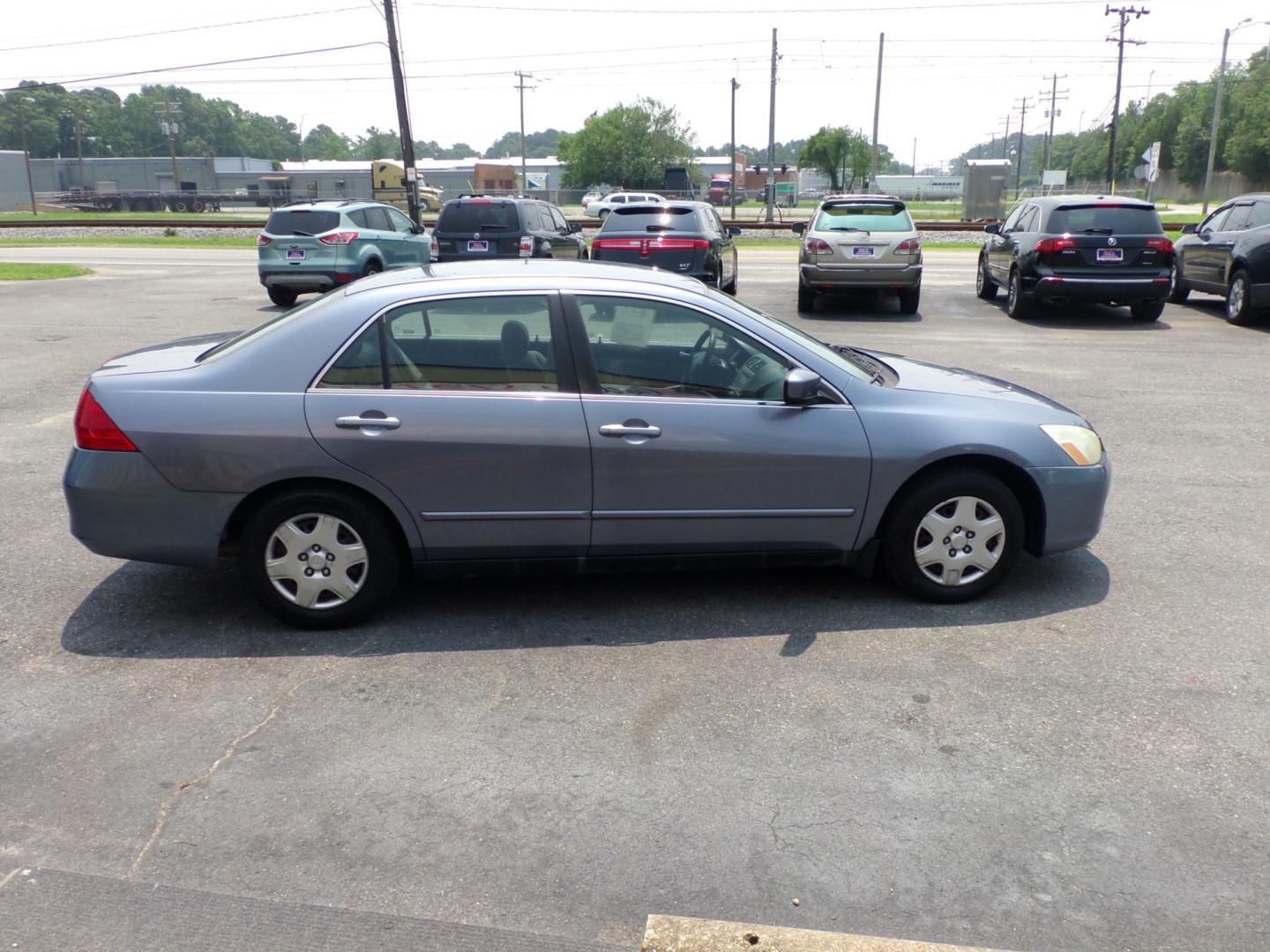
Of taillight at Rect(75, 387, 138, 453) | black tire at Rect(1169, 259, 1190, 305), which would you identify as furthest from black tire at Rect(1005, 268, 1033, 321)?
taillight at Rect(75, 387, 138, 453)

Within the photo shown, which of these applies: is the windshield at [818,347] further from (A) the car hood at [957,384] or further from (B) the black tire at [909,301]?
(B) the black tire at [909,301]

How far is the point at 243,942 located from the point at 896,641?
2866 millimetres

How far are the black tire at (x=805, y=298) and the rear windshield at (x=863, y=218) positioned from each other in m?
0.87

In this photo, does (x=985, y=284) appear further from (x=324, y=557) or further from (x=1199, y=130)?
(x=1199, y=130)

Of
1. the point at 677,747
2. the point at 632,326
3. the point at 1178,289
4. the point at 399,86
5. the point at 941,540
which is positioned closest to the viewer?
the point at 677,747

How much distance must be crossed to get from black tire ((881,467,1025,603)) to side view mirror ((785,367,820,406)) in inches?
24.8

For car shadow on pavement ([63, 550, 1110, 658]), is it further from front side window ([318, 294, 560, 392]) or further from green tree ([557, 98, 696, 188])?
green tree ([557, 98, 696, 188])

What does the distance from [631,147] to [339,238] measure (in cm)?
7613

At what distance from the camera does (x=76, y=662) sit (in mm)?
4441

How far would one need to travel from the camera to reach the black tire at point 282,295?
1736 centimetres

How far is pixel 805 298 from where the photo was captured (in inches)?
637

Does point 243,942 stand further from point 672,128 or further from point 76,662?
point 672,128

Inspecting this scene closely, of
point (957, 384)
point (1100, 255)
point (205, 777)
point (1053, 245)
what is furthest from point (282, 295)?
point (205, 777)

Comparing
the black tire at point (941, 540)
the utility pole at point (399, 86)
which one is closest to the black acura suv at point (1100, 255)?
the black tire at point (941, 540)
